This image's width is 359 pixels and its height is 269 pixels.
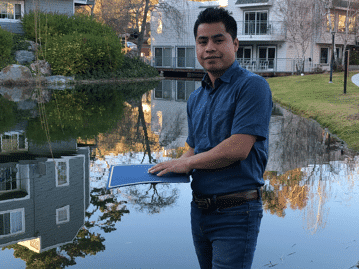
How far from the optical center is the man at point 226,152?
260cm

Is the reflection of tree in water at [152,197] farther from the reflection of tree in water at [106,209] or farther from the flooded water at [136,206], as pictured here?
the reflection of tree in water at [106,209]

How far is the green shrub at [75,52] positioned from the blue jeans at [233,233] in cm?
2924

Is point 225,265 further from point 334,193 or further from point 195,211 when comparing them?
point 334,193

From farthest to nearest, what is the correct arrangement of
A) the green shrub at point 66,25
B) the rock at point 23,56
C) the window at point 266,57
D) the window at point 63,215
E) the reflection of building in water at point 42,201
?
the window at point 266,57, the green shrub at point 66,25, the rock at point 23,56, the window at point 63,215, the reflection of building in water at point 42,201

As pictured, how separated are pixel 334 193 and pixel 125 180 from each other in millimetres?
5109

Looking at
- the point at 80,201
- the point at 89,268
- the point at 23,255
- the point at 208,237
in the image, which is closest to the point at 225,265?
the point at 208,237

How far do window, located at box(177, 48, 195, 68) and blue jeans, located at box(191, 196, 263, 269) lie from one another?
4469cm

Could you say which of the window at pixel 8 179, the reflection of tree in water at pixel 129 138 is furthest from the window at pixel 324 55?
the window at pixel 8 179

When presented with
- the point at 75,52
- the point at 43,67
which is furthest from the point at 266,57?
the point at 43,67

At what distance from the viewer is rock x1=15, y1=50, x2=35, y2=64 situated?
1252 inches

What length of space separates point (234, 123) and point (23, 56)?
31.7 meters

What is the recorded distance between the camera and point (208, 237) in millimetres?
2797

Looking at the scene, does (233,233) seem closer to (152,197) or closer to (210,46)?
(210,46)

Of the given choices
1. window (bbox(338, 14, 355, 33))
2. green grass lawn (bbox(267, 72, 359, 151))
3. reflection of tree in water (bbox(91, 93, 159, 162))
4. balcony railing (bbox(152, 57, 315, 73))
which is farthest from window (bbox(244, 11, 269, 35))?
reflection of tree in water (bbox(91, 93, 159, 162))
